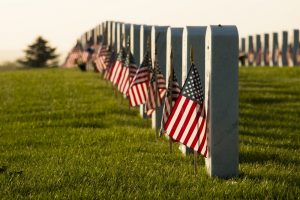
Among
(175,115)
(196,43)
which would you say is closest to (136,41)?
(196,43)

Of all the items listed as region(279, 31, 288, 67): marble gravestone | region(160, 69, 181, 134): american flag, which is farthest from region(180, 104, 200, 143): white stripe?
region(279, 31, 288, 67): marble gravestone

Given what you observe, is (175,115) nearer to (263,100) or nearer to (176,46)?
(176,46)

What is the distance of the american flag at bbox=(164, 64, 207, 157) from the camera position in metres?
8.48

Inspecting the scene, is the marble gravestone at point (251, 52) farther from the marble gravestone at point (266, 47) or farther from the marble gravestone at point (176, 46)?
the marble gravestone at point (176, 46)

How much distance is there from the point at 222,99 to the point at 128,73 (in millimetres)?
6876

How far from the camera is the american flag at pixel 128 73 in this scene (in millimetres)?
14968

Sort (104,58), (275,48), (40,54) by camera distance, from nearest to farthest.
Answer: (104,58) → (275,48) → (40,54)

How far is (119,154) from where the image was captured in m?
9.84

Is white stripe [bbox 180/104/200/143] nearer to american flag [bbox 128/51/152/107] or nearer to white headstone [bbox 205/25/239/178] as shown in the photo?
white headstone [bbox 205/25/239/178]

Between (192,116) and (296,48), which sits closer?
(192,116)

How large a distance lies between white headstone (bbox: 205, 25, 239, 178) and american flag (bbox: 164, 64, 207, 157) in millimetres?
89

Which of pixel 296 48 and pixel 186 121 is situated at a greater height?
pixel 296 48

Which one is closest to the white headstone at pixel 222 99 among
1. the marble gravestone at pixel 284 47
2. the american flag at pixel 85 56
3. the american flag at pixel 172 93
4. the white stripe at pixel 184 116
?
the white stripe at pixel 184 116

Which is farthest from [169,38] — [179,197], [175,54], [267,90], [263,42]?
[263,42]
